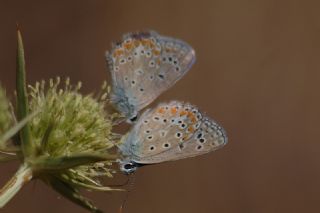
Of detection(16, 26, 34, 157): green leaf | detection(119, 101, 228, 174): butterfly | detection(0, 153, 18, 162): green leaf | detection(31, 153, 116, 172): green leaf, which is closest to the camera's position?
detection(31, 153, 116, 172): green leaf

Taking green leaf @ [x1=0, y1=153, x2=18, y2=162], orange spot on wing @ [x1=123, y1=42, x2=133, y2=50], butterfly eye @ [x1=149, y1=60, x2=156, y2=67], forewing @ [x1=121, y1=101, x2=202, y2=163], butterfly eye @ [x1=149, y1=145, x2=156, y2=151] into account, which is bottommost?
butterfly eye @ [x1=149, y1=145, x2=156, y2=151]

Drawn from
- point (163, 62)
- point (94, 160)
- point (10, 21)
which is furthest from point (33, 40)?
point (94, 160)

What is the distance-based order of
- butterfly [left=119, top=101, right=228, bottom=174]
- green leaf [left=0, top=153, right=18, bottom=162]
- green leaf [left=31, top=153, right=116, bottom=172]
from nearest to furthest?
green leaf [left=31, top=153, right=116, bottom=172] → green leaf [left=0, top=153, right=18, bottom=162] → butterfly [left=119, top=101, right=228, bottom=174]

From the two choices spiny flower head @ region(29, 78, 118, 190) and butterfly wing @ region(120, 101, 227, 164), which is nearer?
spiny flower head @ region(29, 78, 118, 190)

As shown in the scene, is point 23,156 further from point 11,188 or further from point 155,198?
point 155,198

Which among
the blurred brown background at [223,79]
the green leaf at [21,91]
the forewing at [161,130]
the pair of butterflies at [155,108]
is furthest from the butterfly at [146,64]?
the blurred brown background at [223,79]

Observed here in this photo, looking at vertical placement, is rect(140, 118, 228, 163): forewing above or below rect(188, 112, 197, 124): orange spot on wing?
below

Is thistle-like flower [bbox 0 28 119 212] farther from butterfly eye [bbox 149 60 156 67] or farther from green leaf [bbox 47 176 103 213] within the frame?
butterfly eye [bbox 149 60 156 67]

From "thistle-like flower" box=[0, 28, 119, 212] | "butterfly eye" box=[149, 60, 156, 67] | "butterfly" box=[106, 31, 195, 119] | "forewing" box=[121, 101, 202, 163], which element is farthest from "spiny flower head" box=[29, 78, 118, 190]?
"butterfly eye" box=[149, 60, 156, 67]
